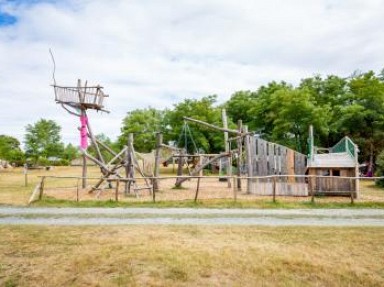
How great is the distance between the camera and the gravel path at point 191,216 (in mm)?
10812

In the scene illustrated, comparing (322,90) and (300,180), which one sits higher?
(322,90)

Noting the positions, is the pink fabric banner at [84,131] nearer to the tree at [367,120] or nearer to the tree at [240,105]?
the tree at [367,120]

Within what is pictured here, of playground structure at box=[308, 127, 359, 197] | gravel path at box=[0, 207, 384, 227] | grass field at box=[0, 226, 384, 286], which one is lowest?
grass field at box=[0, 226, 384, 286]

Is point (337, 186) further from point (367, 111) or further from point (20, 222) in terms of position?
point (367, 111)

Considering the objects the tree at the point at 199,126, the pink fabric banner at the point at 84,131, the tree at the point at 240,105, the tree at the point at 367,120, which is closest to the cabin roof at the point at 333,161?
the pink fabric banner at the point at 84,131

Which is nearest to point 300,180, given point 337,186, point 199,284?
point 337,186

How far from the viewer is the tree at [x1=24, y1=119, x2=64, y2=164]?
59.8 m

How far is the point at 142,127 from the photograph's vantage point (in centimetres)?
5753

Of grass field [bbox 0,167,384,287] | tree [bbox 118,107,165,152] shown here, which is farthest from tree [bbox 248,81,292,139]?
grass field [bbox 0,167,384,287]

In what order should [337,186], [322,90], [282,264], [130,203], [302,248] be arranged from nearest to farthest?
[282,264], [302,248], [130,203], [337,186], [322,90]

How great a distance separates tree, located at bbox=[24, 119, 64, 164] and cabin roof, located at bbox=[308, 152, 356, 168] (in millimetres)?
51714

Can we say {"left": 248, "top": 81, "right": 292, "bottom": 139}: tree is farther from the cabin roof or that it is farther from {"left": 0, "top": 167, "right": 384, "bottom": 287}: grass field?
{"left": 0, "top": 167, "right": 384, "bottom": 287}: grass field

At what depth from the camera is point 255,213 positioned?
12469 mm

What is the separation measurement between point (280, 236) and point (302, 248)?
1213 millimetres
